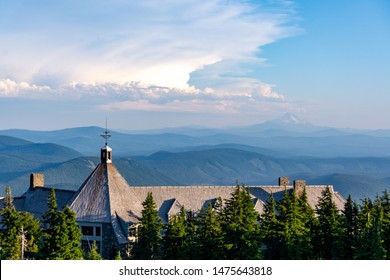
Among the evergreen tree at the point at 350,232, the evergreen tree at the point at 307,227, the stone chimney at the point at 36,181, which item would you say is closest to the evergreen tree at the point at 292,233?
the evergreen tree at the point at 307,227

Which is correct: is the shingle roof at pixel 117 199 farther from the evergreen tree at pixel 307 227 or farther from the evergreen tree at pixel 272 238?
the evergreen tree at pixel 272 238

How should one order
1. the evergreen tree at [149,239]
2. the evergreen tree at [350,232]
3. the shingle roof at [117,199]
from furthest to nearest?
the shingle roof at [117,199] < the evergreen tree at [149,239] < the evergreen tree at [350,232]

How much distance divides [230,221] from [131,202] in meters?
23.5

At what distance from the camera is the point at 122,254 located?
238ft

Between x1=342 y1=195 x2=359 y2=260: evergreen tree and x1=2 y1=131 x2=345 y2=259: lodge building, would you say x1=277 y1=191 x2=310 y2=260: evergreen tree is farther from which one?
x1=2 y1=131 x2=345 y2=259: lodge building

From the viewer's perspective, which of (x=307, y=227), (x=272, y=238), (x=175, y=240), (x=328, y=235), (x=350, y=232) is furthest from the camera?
(x=307, y=227)

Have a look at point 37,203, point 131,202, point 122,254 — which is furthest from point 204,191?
point 37,203

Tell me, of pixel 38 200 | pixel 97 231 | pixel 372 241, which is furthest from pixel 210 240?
pixel 38 200

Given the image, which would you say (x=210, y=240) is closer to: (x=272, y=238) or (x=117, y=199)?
(x=272, y=238)

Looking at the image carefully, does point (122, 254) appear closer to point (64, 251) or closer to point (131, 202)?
point (131, 202)

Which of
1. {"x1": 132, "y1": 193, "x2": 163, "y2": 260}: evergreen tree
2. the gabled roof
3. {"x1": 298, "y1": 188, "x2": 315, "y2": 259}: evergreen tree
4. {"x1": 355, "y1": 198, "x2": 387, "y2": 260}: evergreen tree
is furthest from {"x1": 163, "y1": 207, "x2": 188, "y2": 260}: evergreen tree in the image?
{"x1": 355, "y1": 198, "x2": 387, "y2": 260}: evergreen tree

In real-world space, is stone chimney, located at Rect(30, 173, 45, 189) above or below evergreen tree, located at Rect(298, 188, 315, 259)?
above

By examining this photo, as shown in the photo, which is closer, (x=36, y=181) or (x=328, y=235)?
(x=328, y=235)

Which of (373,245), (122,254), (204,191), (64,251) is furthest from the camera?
(204,191)
